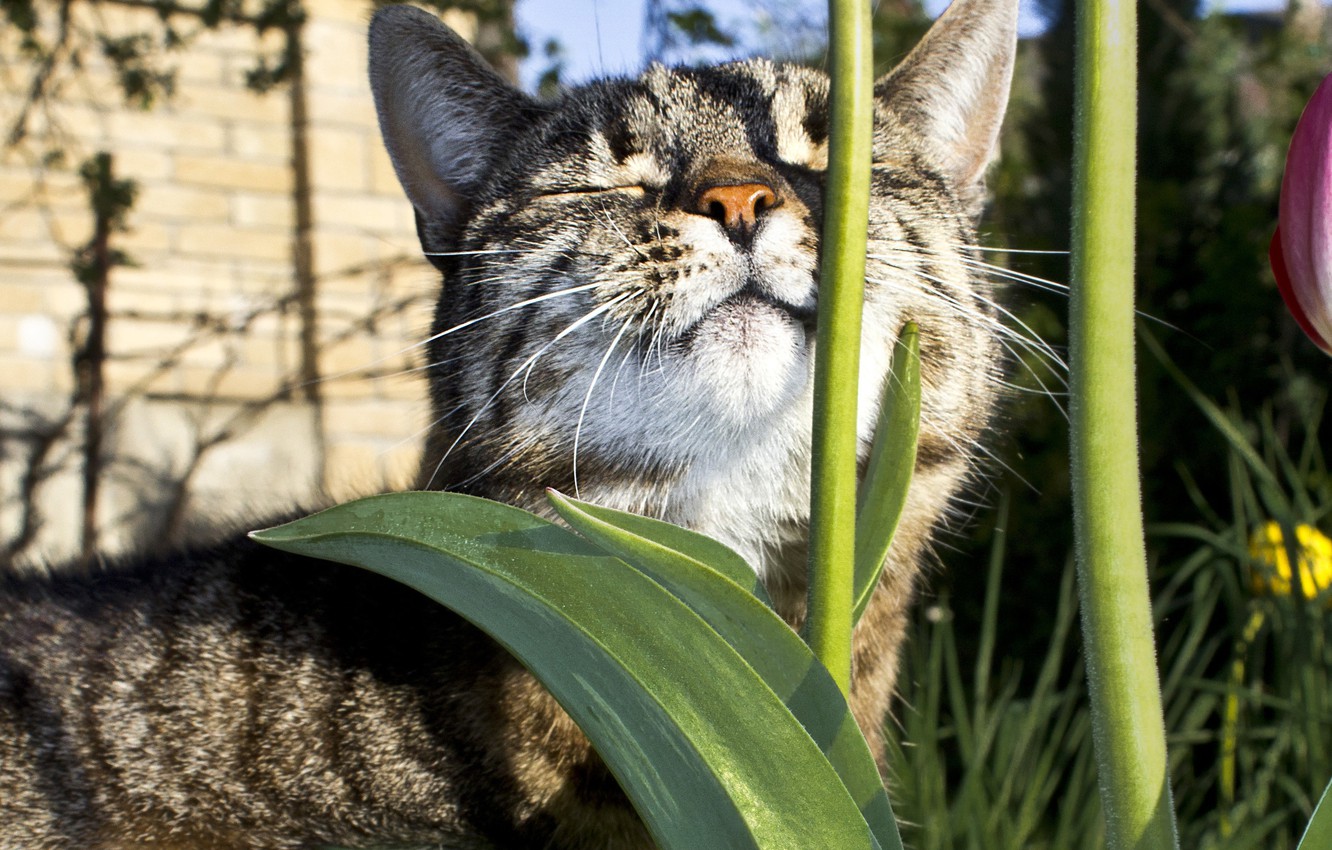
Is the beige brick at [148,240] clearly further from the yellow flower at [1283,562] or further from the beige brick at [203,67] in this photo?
Result: the yellow flower at [1283,562]

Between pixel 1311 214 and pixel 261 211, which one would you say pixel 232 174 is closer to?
pixel 261 211

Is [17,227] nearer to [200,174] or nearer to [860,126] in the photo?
[200,174]

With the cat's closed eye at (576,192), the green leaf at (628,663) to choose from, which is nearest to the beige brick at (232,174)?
the cat's closed eye at (576,192)

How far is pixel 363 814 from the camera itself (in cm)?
138

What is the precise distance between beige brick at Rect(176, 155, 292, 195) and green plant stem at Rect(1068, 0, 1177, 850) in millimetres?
5739

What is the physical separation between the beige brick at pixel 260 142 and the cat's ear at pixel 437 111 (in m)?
4.59

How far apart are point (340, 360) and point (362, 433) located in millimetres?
369

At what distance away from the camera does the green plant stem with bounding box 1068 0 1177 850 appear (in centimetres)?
79

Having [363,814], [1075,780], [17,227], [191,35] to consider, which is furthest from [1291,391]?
Result: [17,227]

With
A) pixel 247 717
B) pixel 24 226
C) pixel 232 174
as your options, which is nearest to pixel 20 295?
pixel 24 226

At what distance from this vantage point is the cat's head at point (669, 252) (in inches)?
49.4

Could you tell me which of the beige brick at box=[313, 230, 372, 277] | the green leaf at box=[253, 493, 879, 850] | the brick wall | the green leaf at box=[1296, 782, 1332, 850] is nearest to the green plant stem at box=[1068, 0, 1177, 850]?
the green leaf at box=[1296, 782, 1332, 850]

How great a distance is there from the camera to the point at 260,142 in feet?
19.5

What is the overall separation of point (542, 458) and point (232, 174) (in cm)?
512
